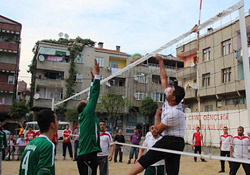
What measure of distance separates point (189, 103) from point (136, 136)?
14589mm

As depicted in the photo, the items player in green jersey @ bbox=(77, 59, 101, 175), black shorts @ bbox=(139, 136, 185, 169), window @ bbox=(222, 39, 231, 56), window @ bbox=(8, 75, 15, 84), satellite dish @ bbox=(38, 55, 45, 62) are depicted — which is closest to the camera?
black shorts @ bbox=(139, 136, 185, 169)

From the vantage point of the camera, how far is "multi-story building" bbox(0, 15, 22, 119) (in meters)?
35.6

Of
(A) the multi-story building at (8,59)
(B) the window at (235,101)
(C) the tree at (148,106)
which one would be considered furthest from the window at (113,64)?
(B) the window at (235,101)

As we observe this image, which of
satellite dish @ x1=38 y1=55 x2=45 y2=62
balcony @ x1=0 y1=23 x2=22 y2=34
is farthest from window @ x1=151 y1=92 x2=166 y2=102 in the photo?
balcony @ x1=0 y1=23 x2=22 y2=34

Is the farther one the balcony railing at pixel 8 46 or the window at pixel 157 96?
the window at pixel 157 96

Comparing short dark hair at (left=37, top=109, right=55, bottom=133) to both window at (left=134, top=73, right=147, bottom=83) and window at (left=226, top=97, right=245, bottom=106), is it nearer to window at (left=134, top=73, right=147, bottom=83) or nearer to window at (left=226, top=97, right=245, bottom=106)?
window at (left=226, top=97, right=245, bottom=106)

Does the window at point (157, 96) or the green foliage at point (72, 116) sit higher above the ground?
the window at point (157, 96)

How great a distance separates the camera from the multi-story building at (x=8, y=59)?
35.6m

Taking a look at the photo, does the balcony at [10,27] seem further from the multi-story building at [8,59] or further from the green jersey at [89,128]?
the green jersey at [89,128]

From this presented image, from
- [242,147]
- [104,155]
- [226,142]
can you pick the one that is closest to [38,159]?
[104,155]

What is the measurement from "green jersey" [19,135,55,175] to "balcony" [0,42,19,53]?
Result: 36537 mm

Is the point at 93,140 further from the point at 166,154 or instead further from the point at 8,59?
the point at 8,59

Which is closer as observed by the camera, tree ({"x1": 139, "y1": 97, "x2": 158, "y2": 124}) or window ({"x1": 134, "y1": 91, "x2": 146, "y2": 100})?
tree ({"x1": 139, "y1": 97, "x2": 158, "y2": 124})

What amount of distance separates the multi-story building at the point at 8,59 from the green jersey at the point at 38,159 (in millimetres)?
35329
